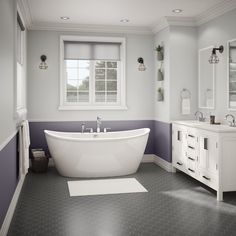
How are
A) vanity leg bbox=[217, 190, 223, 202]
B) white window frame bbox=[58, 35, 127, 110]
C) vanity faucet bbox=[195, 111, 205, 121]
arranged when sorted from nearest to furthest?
vanity leg bbox=[217, 190, 223, 202] < vanity faucet bbox=[195, 111, 205, 121] < white window frame bbox=[58, 35, 127, 110]

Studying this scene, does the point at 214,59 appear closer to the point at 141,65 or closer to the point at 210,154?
the point at 210,154

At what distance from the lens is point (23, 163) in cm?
448

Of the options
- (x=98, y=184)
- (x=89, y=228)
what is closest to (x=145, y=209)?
(x=89, y=228)

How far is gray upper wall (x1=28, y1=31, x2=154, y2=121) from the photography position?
625cm

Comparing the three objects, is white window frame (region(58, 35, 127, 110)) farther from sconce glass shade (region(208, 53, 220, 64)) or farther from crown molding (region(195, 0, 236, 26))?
sconce glass shade (region(208, 53, 220, 64))

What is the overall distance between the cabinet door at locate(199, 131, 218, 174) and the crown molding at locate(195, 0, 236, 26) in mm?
1790

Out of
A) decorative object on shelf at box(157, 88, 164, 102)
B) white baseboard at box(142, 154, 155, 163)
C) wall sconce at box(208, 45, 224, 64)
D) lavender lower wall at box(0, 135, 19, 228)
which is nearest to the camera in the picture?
lavender lower wall at box(0, 135, 19, 228)

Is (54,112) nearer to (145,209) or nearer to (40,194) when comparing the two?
(40,194)

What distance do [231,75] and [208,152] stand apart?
1180 mm

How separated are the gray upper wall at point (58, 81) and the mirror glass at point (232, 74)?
1.99 meters

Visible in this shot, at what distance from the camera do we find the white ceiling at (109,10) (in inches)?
192

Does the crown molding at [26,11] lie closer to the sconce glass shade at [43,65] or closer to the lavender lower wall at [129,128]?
the sconce glass shade at [43,65]

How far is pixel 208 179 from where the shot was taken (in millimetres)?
4523

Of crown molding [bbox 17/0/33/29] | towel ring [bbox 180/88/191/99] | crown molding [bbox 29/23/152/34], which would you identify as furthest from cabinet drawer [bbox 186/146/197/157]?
crown molding [bbox 17/0/33/29]
